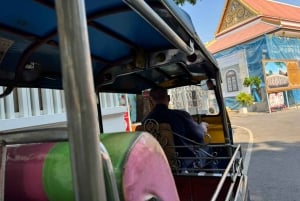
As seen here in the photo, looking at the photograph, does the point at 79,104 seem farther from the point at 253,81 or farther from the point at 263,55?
the point at 263,55

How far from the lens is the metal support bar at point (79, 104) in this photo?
2.66 feet

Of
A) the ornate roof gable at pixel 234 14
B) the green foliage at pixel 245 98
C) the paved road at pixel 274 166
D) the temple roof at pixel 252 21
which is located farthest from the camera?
the ornate roof gable at pixel 234 14

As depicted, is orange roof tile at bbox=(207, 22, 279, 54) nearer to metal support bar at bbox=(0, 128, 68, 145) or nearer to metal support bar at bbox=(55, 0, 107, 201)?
metal support bar at bbox=(0, 128, 68, 145)

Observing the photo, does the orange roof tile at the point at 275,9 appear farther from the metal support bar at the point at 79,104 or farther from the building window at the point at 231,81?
the metal support bar at the point at 79,104

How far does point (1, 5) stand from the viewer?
1.84 meters

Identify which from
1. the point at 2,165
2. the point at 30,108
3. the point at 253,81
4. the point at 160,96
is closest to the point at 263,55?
the point at 253,81

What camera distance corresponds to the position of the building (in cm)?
2428

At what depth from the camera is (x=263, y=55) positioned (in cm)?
2431

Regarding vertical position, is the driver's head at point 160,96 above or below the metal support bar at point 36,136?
above

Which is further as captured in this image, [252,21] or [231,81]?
[252,21]

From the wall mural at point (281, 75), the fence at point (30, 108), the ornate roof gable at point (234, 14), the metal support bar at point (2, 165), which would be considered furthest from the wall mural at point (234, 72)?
the metal support bar at point (2, 165)

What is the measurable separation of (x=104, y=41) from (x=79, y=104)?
6.57 feet

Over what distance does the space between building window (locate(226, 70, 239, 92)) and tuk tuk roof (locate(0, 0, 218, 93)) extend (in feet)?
76.4

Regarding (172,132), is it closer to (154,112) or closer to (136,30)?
(154,112)
